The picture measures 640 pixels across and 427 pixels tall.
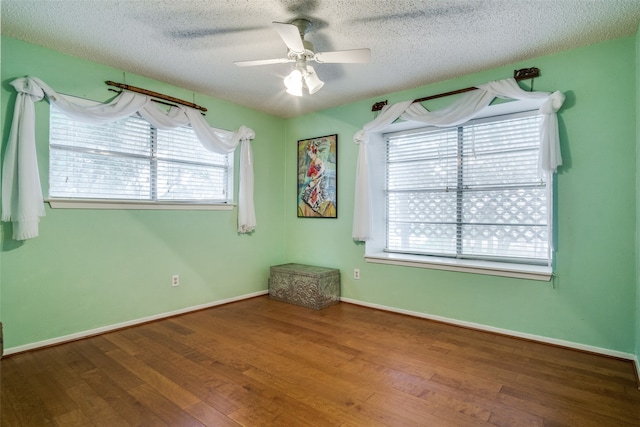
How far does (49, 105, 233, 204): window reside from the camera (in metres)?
2.87

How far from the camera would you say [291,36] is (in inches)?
82.7

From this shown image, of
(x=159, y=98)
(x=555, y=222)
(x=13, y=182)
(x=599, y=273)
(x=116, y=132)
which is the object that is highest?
(x=159, y=98)

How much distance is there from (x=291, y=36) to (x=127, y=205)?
222 centimetres

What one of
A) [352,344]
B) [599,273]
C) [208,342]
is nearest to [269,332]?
[208,342]

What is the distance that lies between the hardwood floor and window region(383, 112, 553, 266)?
912 millimetres

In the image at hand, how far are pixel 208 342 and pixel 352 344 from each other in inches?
47.9

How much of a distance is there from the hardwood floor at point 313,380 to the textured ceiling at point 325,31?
2.42m

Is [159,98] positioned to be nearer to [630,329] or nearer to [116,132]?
[116,132]

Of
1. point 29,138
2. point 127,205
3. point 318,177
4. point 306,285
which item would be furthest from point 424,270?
point 29,138

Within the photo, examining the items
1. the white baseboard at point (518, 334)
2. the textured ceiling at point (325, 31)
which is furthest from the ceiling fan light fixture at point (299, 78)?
the white baseboard at point (518, 334)

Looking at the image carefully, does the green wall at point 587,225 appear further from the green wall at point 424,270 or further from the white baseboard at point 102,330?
the white baseboard at point 102,330

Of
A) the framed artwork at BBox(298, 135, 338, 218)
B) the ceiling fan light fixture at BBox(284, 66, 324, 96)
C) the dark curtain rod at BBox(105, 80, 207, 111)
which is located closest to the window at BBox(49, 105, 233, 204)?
the dark curtain rod at BBox(105, 80, 207, 111)

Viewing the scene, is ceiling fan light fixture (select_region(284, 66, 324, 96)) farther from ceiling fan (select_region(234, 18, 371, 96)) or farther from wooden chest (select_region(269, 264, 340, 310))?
wooden chest (select_region(269, 264, 340, 310))

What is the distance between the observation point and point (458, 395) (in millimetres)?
2035
